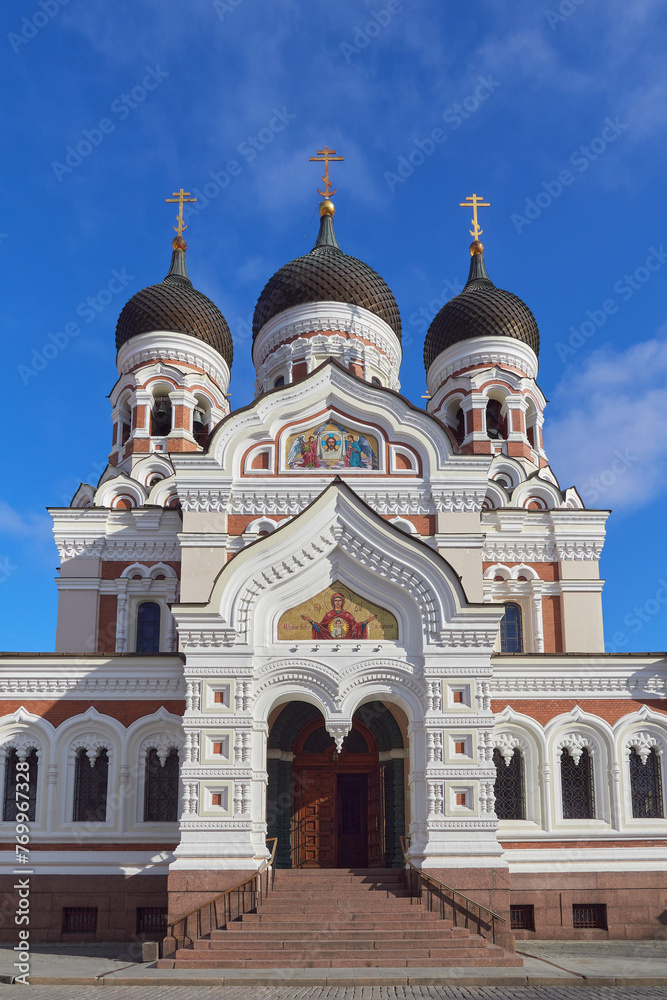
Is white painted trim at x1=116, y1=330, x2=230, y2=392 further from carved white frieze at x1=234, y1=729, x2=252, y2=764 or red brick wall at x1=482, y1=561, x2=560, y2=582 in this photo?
carved white frieze at x1=234, y1=729, x2=252, y2=764

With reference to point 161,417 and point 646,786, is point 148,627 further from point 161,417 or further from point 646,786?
point 646,786

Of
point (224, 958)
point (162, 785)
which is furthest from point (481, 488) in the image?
point (224, 958)

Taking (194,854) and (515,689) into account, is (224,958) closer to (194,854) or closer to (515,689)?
(194,854)

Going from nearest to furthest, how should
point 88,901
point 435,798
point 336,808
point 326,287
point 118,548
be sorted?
point 435,798 → point 88,901 → point 336,808 → point 118,548 → point 326,287

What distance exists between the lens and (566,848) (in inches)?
598

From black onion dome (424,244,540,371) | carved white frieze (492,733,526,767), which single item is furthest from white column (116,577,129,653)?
black onion dome (424,244,540,371)

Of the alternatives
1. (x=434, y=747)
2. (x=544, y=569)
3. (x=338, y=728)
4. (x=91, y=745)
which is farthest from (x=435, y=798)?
(x=544, y=569)

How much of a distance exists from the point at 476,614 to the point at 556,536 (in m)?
6.03

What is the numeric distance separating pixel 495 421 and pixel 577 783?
11.0 metres

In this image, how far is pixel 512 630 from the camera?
64.8ft

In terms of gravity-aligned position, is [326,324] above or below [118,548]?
above

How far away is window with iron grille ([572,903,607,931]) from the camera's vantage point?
1490 cm

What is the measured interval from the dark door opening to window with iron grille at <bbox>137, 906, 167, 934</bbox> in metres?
3.04

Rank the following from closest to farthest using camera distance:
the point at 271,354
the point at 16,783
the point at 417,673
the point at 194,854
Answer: the point at 194,854, the point at 417,673, the point at 16,783, the point at 271,354
